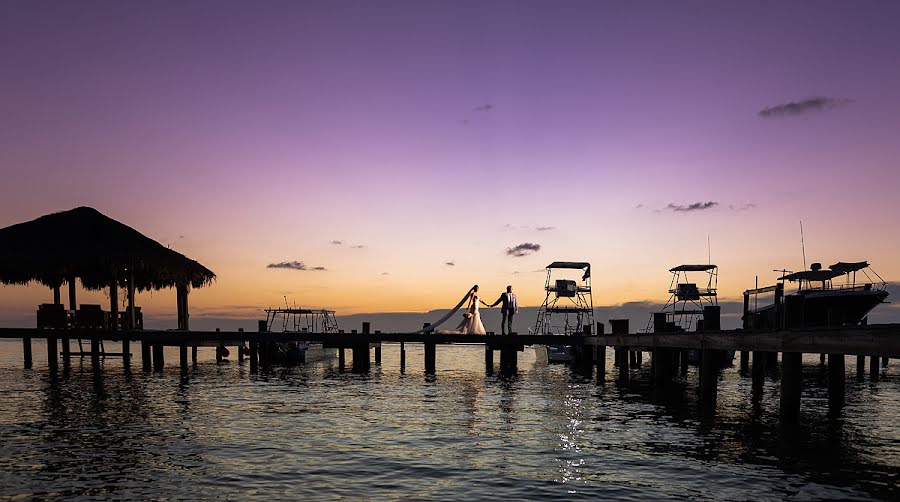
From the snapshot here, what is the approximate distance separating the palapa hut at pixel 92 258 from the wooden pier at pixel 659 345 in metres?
3.56

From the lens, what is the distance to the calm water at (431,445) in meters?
13.2

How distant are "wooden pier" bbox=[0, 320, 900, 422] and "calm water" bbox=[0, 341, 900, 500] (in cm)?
146

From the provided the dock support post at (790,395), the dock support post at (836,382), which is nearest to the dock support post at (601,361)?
the dock support post at (836,382)

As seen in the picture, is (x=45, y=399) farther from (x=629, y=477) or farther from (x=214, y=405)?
(x=629, y=477)

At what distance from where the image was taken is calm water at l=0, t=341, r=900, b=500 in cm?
1316

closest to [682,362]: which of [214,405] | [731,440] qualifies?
[731,440]

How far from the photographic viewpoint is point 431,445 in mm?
17297

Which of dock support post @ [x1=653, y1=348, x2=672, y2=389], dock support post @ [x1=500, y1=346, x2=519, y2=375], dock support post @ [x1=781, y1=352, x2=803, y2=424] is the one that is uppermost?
dock support post @ [x1=781, y1=352, x2=803, y2=424]

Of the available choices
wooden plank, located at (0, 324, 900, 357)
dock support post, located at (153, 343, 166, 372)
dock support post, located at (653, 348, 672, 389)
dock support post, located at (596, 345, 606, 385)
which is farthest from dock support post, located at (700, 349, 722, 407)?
dock support post, located at (153, 343, 166, 372)

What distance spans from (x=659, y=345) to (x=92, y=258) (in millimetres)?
31263

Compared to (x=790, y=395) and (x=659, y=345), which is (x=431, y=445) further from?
(x=659, y=345)

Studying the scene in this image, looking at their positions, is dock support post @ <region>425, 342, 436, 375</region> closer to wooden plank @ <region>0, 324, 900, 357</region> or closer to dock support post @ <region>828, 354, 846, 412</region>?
wooden plank @ <region>0, 324, 900, 357</region>

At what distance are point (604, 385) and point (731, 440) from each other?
657 inches

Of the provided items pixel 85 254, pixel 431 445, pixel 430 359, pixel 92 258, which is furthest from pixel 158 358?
pixel 431 445
